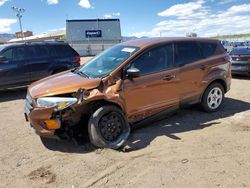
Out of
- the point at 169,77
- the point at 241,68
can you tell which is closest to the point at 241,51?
the point at 241,68

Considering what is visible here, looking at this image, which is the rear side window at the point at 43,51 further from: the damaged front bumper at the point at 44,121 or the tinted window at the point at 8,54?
the damaged front bumper at the point at 44,121

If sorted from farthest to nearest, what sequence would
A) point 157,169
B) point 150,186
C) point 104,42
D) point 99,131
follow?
point 104,42 < point 99,131 < point 157,169 < point 150,186

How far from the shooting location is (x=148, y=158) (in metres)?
4.35

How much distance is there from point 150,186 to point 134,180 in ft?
0.83

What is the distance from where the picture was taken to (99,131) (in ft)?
15.3

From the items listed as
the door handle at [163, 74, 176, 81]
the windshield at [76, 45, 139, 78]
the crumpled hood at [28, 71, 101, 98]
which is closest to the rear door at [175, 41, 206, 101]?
the door handle at [163, 74, 176, 81]

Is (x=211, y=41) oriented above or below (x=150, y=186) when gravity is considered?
above

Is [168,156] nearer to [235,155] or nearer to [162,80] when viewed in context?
[235,155]

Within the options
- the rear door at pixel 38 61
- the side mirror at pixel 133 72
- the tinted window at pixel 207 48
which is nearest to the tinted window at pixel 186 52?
the tinted window at pixel 207 48

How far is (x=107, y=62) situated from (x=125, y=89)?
0.84 meters

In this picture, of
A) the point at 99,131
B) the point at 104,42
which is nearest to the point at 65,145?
the point at 99,131

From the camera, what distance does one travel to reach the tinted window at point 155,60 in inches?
208

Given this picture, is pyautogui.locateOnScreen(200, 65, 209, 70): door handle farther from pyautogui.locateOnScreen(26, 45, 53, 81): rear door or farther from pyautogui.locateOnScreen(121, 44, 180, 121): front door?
pyautogui.locateOnScreen(26, 45, 53, 81): rear door

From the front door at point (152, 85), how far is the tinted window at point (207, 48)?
103cm
